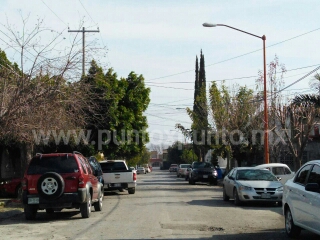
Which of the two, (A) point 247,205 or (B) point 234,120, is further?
(B) point 234,120

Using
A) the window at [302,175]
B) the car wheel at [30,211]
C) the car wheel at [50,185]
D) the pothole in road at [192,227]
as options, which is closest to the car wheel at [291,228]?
the window at [302,175]

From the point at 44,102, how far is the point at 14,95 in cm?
103

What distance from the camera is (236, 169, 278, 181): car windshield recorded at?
20281 mm

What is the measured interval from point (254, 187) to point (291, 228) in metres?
7.83

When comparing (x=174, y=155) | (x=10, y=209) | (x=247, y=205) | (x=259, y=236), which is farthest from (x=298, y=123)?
(x=174, y=155)

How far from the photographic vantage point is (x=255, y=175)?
2052cm

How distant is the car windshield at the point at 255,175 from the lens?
20.3 m

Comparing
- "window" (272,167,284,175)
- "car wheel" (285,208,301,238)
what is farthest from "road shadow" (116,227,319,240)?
"window" (272,167,284,175)

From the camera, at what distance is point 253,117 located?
38344 millimetres

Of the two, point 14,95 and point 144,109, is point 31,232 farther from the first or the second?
point 144,109

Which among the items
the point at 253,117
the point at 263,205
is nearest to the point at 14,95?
the point at 263,205

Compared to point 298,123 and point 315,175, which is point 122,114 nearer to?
point 298,123

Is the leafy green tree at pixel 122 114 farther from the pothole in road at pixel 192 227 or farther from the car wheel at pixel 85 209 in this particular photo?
the pothole in road at pixel 192 227

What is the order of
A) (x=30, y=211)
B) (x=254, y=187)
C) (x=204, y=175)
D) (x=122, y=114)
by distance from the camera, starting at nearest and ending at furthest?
(x=30, y=211) → (x=254, y=187) → (x=122, y=114) → (x=204, y=175)
